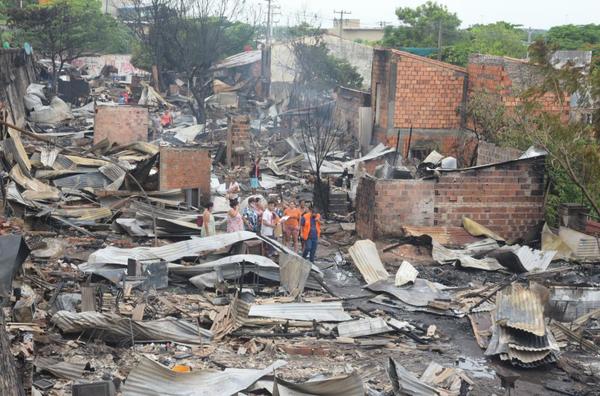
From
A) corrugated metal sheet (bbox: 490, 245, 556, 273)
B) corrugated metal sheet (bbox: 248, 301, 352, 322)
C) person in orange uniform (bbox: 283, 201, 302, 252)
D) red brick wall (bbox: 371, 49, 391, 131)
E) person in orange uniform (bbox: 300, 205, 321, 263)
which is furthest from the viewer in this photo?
red brick wall (bbox: 371, 49, 391, 131)

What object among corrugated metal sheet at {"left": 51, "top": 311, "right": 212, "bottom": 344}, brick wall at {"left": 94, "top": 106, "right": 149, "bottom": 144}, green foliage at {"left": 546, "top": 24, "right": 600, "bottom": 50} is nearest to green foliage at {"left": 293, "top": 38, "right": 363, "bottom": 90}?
green foliage at {"left": 546, "top": 24, "right": 600, "bottom": 50}

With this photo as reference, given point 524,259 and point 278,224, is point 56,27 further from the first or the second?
point 524,259

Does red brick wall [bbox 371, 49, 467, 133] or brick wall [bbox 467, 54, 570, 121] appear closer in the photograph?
brick wall [bbox 467, 54, 570, 121]

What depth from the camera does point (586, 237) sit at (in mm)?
14859

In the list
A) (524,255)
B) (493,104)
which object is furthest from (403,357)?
(493,104)

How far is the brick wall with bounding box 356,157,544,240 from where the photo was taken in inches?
625

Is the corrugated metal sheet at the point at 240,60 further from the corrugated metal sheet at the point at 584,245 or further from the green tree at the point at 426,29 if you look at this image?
the corrugated metal sheet at the point at 584,245

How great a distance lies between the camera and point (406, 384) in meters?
8.45

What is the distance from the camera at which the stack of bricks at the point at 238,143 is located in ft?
79.9

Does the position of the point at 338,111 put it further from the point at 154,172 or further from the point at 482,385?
the point at 482,385

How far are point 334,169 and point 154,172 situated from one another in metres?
7.57

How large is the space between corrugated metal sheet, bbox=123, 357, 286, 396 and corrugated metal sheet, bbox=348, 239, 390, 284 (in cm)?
534

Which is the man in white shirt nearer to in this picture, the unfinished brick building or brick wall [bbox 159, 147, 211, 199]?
brick wall [bbox 159, 147, 211, 199]

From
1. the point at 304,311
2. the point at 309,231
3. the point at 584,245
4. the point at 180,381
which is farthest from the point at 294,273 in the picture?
the point at 584,245
